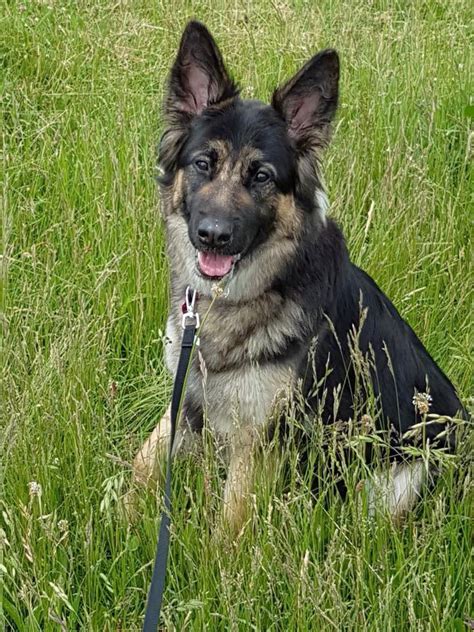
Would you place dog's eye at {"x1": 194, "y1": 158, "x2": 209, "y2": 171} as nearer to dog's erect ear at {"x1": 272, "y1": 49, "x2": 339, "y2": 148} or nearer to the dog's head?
the dog's head

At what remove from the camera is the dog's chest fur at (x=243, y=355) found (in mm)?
2752

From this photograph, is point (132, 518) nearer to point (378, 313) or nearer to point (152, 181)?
point (378, 313)

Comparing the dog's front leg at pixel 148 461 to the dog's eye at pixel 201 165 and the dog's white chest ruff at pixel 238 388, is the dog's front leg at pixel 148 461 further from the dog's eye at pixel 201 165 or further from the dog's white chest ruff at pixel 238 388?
the dog's eye at pixel 201 165

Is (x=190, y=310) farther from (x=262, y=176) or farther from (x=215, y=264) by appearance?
(x=262, y=176)

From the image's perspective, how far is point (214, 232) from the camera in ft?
8.63

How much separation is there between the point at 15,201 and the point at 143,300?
0.83 m

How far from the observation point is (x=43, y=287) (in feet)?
10.5

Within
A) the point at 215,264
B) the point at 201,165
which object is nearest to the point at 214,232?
the point at 215,264

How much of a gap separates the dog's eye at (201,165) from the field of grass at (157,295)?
1.52 feet

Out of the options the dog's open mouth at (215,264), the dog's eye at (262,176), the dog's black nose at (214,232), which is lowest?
the dog's open mouth at (215,264)

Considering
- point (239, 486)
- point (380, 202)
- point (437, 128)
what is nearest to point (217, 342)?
point (239, 486)

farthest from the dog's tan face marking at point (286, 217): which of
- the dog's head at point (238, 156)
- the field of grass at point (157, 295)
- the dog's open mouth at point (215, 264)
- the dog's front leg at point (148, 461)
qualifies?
the dog's front leg at point (148, 461)

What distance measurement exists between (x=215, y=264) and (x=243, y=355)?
325 mm

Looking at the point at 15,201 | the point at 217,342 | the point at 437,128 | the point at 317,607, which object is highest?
the point at 437,128
